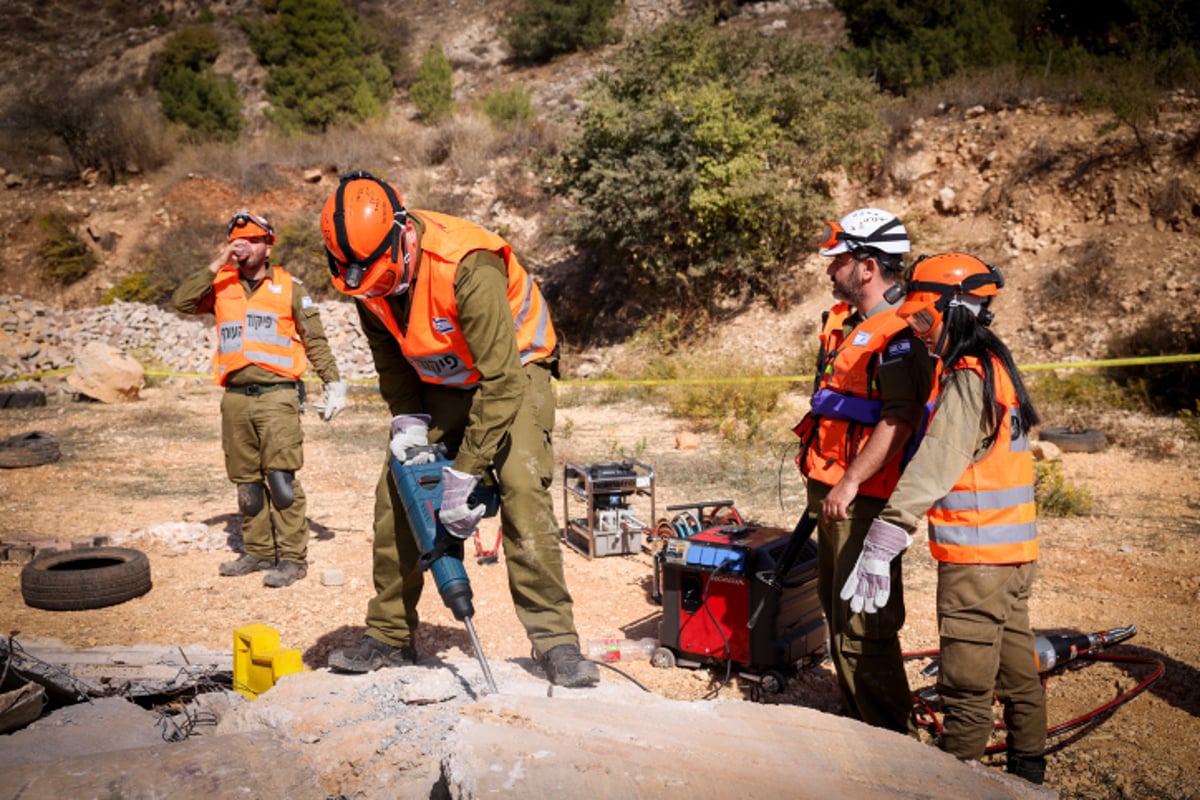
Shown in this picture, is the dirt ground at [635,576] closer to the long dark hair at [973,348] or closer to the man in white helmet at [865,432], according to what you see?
the man in white helmet at [865,432]

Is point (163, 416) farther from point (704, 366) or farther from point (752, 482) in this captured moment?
point (752, 482)

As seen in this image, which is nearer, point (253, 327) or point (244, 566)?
point (253, 327)

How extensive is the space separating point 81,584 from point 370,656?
8.97 feet

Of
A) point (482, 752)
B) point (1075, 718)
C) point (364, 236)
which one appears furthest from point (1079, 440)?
point (482, 752)

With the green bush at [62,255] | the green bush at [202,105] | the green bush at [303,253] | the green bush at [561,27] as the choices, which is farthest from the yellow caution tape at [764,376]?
the green bush at [561,27]

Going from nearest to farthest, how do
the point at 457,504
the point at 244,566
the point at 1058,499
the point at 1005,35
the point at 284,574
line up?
the point at 457,504, the point at 284,574, the point at 244,566, the point at 1058,499, the point at 1005,35

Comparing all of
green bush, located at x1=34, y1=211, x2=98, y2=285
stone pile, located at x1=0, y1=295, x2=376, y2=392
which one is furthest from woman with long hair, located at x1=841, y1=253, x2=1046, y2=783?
green bush, located at x1=34, y1=211, x2=98, y2=285

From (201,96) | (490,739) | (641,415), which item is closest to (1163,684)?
(490,739)

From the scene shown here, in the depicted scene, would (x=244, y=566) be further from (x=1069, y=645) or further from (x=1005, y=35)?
(x=1005, y=35)

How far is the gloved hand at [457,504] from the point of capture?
321cm

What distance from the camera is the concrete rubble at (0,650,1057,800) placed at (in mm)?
2436

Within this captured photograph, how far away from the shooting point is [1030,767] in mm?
3332

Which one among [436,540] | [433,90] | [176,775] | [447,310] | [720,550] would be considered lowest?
[720,550]

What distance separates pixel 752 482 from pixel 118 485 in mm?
6148
